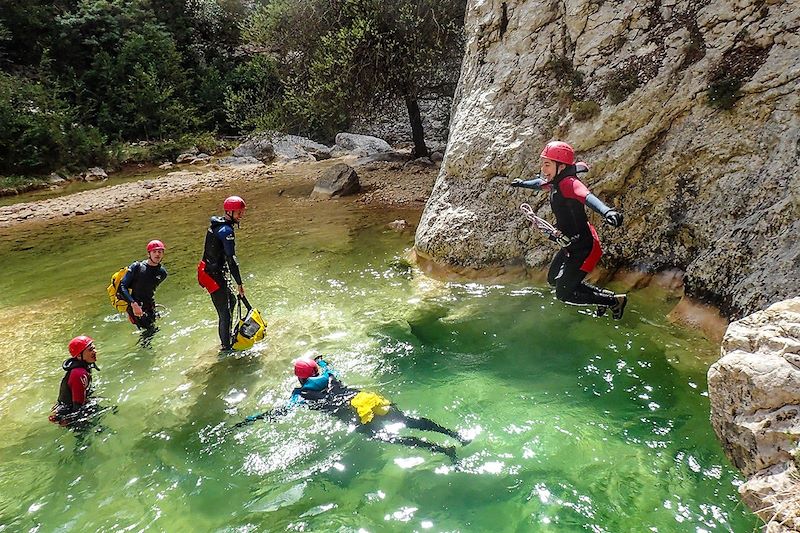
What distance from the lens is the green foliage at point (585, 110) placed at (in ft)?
29.5

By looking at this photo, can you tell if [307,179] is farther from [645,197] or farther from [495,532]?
[495,532]

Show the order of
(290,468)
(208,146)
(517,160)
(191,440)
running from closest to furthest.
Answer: (290,468), (191,440), (517,160), (208,146)

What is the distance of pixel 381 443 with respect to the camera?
224 inches

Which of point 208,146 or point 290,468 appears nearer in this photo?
point 290,468

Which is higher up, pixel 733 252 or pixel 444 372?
pixel 733 252

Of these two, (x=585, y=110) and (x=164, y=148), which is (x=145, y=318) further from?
(x=164, y=148)

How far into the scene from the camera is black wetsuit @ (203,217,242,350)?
24.6ft

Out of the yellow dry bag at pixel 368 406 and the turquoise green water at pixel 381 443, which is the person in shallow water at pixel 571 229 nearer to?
the turquoise green water at pixel 381 443

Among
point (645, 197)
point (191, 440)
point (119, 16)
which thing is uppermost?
point (119, 16)

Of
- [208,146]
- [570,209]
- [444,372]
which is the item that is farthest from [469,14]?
[208,146]

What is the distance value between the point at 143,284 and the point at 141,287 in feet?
0.21

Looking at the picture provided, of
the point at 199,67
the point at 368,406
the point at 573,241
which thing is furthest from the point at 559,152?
the point at 199,67

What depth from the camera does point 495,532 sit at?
14.2 feet

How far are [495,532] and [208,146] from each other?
29933mm
